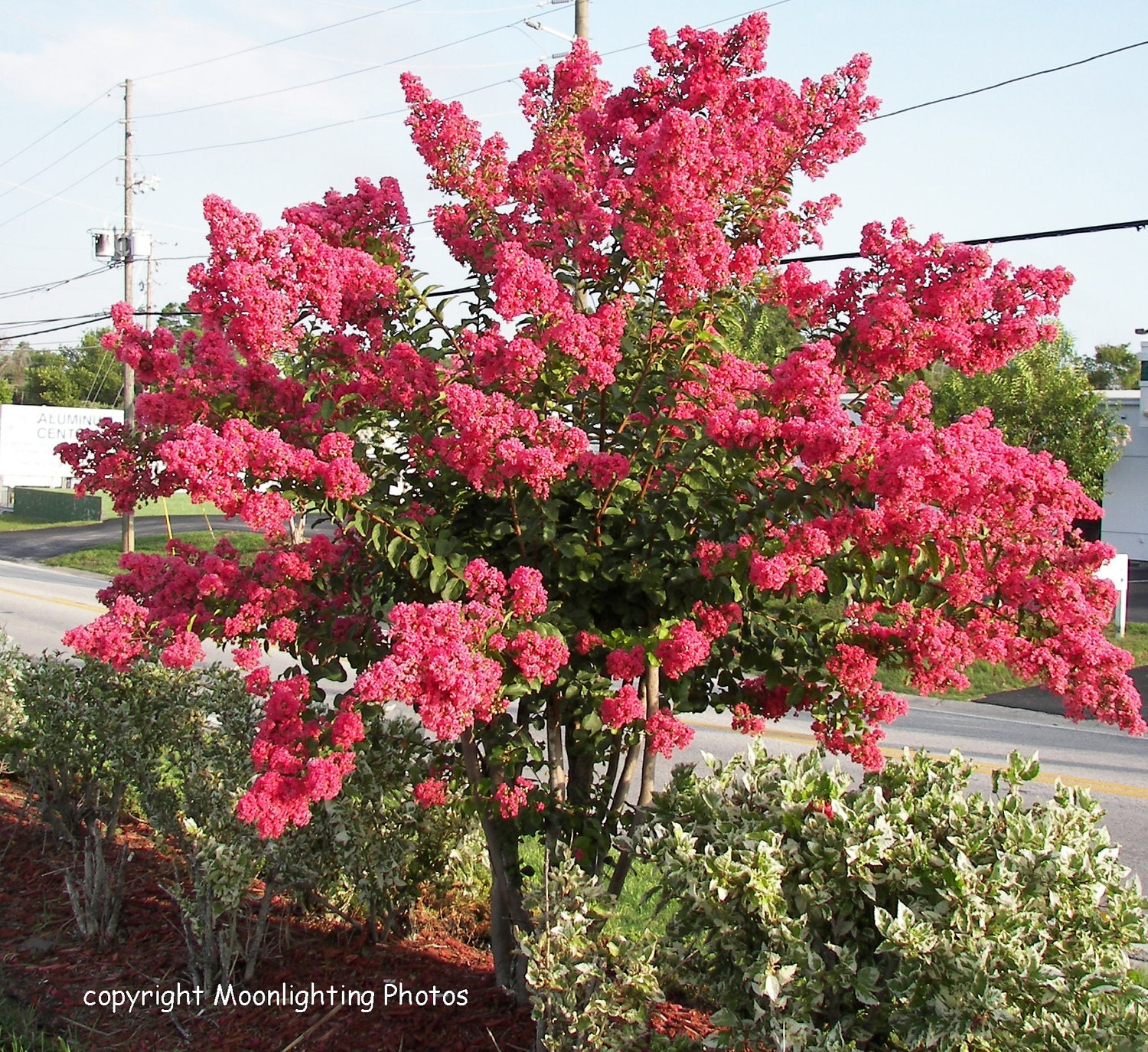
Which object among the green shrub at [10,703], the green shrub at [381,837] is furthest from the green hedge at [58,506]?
the green shrub at [381,837]

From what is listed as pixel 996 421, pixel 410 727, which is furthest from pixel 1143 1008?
pixel 996 421

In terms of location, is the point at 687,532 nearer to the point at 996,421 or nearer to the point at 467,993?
the point at 467,993

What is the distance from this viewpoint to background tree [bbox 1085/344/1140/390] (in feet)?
148

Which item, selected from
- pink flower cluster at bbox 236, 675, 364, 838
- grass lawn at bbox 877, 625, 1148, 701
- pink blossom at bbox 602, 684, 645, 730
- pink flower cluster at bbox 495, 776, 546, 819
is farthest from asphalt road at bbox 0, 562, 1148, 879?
pink flower cluster at bbox 236, 675, 364, 838

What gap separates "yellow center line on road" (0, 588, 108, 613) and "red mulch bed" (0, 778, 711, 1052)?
1336 centimetres

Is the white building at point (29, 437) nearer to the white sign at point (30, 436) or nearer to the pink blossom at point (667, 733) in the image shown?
the white sign at point (30, 436)

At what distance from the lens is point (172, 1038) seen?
12.6ft

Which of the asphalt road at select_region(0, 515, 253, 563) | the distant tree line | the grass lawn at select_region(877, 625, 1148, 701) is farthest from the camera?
the distant tree line

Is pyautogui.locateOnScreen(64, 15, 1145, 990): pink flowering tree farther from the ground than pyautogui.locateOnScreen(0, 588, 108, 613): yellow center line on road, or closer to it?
farther from the ground

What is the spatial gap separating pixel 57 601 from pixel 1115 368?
158 feet

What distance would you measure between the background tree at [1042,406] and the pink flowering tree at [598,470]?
15152mm

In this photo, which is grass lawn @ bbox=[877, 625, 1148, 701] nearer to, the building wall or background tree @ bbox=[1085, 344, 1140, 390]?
the building wall

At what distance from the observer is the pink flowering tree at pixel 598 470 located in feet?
9.60

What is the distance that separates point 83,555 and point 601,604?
26094 millimetres
